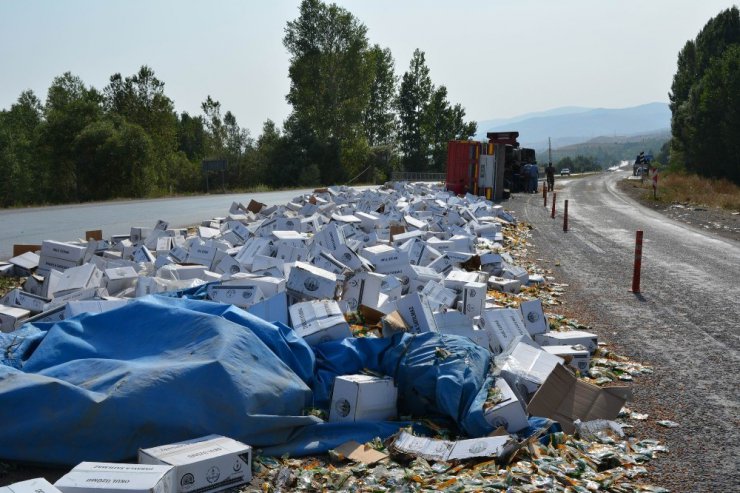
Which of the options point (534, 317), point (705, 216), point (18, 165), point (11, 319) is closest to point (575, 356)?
point (534, 317)

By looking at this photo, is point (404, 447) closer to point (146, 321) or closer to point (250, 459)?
point (250, 459)

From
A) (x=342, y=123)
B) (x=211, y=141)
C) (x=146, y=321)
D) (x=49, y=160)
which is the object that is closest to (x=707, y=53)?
(x=342, y=123)

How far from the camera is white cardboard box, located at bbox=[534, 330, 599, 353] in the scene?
667 centimetres

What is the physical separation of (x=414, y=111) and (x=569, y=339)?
70975 mm

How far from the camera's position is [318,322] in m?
5.66

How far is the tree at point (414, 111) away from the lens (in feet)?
248

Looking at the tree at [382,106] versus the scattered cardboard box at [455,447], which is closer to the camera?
the scattered cardboard box at [455,447]

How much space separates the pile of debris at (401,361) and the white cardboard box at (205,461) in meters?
0.02

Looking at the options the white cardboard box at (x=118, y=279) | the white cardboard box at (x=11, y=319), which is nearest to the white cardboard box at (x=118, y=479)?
the white cardboard box at (x=11, y=319)

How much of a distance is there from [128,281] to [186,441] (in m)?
4.24

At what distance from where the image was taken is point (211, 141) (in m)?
73.3

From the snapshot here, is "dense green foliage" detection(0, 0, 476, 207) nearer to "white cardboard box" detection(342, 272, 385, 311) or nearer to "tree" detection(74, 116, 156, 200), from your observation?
"tree" detection(74, 116, 156, 200)

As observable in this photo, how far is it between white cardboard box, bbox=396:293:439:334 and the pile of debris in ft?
0.04

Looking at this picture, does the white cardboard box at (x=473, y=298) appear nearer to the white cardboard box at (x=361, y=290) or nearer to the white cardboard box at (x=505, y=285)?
the white cardboard box at (x=361, y=290)
